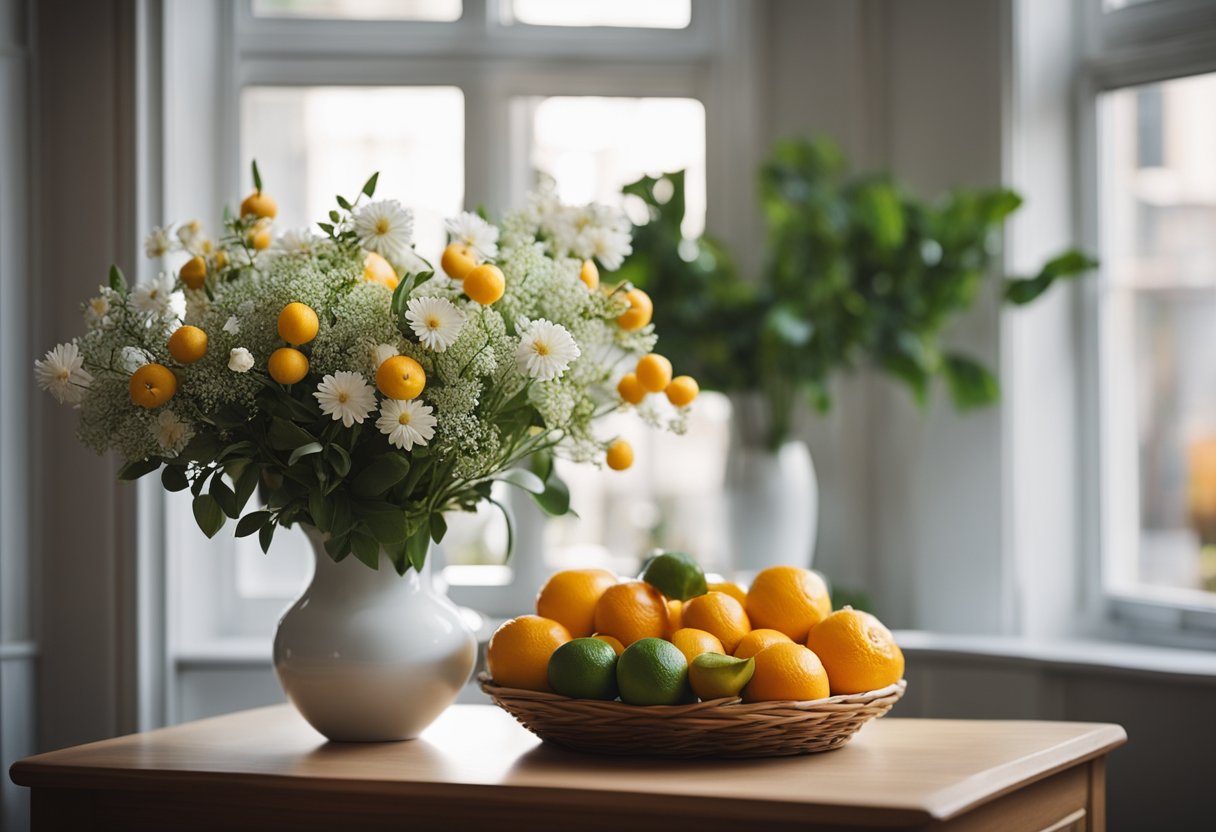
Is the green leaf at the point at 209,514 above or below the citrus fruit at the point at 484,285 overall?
below

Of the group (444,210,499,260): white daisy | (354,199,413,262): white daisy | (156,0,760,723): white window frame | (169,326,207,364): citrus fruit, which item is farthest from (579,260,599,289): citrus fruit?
(156,0,760,723): white window frame

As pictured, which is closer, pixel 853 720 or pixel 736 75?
pixel 853 720

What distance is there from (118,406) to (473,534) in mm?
1212

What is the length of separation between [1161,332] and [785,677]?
1.35 meters

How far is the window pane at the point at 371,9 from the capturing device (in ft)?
8.32

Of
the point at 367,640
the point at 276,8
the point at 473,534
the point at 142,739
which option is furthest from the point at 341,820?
the point at 276,8

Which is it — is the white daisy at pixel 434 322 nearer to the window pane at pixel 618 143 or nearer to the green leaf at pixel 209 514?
the green leaf at pixel 209 514

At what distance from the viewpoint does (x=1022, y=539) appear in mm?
2326

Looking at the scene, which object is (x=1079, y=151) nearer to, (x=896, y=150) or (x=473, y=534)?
(x=896, y=150)

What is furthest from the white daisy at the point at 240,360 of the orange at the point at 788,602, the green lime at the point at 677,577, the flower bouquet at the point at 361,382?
the orange at the point at 788,602

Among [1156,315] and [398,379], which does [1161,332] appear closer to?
[1156,315]

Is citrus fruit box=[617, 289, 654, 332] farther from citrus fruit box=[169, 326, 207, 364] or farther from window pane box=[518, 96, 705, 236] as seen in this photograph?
window pane box=[518, 96, 705, 236]

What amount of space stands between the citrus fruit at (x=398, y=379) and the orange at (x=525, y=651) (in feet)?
0.97

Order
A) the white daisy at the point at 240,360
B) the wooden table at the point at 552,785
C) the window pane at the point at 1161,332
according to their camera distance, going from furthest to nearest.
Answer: the window pane at the point at 1161,332
the white daisy at the point at 240,360
the wooden table at the point at 552,785
